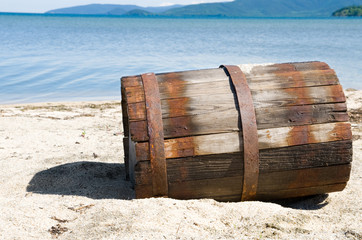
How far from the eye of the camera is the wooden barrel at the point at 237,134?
3309 mm

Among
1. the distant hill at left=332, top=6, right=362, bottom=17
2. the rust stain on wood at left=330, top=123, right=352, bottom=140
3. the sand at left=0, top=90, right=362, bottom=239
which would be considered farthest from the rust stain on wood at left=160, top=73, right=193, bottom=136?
the distant hill at left=332, top=6, right=362, bottom=17

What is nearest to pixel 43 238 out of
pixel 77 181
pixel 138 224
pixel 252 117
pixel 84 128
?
pixel 138 224

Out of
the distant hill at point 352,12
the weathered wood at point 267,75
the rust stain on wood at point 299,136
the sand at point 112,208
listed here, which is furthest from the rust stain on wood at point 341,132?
the distant hill at point 352,12

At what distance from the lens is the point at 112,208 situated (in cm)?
332

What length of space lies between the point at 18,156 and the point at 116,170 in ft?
5.27

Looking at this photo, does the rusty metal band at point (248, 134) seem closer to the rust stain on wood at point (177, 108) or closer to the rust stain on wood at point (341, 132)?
the rust stain on wood at point (177, 108)

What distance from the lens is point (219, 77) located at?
3598 mm

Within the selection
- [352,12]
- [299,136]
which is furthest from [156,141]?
[352,12]

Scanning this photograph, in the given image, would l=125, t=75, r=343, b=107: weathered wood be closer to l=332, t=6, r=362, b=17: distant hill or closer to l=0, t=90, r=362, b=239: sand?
l=0, t=90, r=362, b=239: sand

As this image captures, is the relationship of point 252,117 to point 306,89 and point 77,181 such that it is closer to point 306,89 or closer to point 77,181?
point 306,89

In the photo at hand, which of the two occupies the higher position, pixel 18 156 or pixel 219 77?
pixel 219 77

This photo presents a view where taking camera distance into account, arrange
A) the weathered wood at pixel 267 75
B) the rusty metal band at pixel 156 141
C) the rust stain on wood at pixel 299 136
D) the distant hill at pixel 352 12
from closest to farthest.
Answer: the rusty metal band at pixel 156 141
the rust stain on wood at pixel 299 136
the weathered wood at pixel 267 75
the distant hill at pixel 352 12

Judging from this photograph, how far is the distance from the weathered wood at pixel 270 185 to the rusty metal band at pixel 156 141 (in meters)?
0.08

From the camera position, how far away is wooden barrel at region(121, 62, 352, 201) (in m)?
3.31
